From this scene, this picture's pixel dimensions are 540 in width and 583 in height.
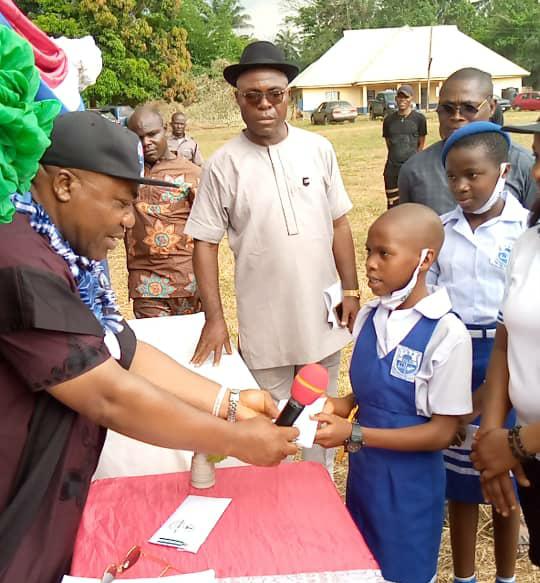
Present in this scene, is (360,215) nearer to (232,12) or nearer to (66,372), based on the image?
(66,372)

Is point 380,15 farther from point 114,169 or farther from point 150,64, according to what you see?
point 114,169

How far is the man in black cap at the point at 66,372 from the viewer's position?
1.50 m

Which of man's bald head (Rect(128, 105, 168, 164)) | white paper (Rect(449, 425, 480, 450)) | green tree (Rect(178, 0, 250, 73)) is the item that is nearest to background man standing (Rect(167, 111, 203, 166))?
man's bald head (Rect(128, 105, 168, 164))

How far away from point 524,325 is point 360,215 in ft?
28.1

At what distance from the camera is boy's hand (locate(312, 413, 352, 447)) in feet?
6.66

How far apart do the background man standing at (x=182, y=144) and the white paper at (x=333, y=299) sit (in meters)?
5.10

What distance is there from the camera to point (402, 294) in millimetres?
2189

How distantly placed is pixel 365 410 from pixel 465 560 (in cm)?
86

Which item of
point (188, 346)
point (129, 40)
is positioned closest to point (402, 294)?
point (188, 346)

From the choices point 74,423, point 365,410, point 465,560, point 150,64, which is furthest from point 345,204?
point 150,64

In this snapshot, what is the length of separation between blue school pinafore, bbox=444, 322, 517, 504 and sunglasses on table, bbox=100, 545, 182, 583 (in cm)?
140

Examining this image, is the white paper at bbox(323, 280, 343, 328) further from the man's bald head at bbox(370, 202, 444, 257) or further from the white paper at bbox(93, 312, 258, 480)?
the man's bald head at bbox(370, 202, 444, 257)

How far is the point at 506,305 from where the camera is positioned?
1.98 meters

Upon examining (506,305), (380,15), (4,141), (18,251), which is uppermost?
A: (380,15)
